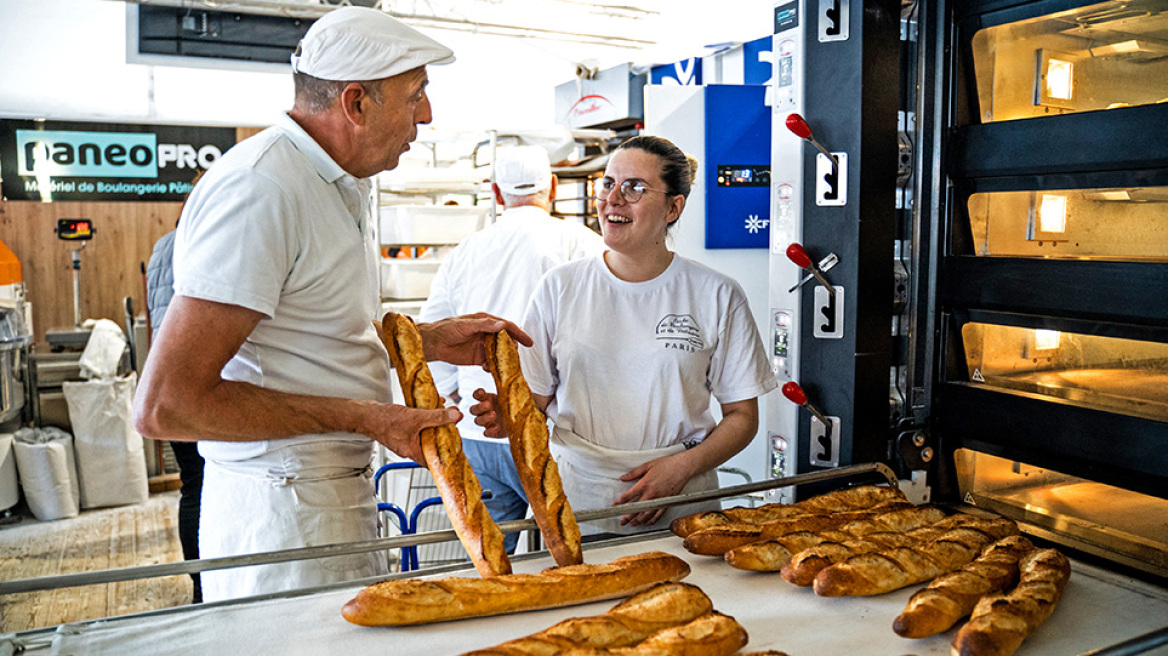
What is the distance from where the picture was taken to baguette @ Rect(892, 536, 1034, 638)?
133 cm

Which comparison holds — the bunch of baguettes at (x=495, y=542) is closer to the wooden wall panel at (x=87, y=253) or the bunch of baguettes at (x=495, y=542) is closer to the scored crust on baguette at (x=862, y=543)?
the scored crust on baguette at (x=862, y=543)

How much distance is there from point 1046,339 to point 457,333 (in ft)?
4.37

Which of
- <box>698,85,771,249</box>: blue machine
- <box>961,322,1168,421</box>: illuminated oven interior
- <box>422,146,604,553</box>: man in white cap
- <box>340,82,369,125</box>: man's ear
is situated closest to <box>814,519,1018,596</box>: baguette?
<box>961,322,1168,421</box>: illuminated oven interior

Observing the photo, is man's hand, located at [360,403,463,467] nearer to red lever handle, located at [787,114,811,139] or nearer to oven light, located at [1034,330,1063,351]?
red lever handle, located at [787,114,811,139]

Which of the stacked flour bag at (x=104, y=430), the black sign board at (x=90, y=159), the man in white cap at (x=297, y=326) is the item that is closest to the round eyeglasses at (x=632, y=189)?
the man in white cap at (x=297, y=326)

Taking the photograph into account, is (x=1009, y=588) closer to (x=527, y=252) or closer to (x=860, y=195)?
(x=860, y=195)

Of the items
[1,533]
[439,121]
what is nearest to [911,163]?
[1,533]

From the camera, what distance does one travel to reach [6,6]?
24.6 ft

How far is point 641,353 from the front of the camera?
2.16 meters

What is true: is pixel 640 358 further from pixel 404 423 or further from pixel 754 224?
pixel 754 224

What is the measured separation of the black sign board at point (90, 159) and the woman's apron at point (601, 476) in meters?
6.15

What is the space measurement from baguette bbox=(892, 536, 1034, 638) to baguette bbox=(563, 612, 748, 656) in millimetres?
271

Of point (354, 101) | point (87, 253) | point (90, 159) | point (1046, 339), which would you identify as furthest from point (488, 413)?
point (87, 253)

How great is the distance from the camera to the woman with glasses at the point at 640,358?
2.14m
